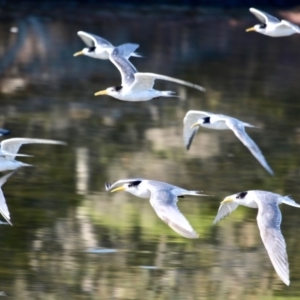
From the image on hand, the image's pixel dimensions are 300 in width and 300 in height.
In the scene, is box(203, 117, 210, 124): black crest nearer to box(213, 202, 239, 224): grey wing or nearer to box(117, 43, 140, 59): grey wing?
box(213, 202, 239, 224): grey wing

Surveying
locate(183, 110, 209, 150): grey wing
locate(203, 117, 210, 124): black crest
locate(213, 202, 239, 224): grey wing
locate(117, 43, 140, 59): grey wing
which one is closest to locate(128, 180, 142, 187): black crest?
locate(213, 202, 239, 224): grey wing

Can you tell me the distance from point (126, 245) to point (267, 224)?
83.6 inches

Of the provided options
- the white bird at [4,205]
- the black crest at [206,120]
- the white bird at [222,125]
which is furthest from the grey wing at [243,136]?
the white bird at [4,205]

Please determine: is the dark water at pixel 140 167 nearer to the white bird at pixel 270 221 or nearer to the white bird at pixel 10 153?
the white bird at pixel 10 153

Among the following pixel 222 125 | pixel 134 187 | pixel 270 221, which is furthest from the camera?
pixel 222 125

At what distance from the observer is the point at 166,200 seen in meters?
9.53

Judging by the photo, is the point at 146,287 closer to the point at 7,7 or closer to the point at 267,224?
the point at 267,224

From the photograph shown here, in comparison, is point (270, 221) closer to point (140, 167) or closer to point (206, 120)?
point (206, 120)

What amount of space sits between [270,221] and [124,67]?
4.19 metres

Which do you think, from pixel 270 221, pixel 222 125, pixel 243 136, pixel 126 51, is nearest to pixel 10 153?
pixel 222 125

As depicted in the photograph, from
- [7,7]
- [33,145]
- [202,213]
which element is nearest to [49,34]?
[7,7]

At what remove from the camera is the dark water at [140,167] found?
32.9ft

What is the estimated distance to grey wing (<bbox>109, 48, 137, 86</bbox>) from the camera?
12.8 meters

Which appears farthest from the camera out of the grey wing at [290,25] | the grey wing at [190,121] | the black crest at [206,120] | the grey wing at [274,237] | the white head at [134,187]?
the grey wing at [290,25]
